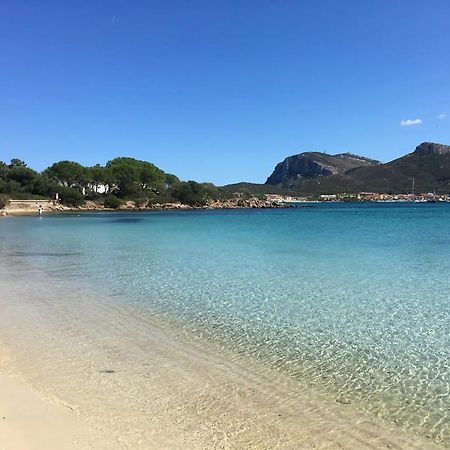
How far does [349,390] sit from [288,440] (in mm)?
1689

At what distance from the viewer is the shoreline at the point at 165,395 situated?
484 cm

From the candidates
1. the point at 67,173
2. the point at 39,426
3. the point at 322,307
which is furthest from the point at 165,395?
the point at 67,173

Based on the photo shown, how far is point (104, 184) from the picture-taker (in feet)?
A: 393

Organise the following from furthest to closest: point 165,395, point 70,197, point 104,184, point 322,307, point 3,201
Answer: point 104,184 < point 70,197 < point 3,201 < point 322,307 < point 165,395

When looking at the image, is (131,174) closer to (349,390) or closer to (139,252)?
(139,252)

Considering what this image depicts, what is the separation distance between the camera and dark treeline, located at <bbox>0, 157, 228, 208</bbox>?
105 m

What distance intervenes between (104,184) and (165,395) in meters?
118

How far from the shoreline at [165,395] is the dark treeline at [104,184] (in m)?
85.0

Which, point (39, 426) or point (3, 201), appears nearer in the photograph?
point (39, 426)

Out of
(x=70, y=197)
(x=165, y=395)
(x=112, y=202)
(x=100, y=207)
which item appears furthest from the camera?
(x=100, y=207)

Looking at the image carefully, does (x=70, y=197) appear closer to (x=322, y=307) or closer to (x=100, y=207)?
(x=100, y=207)

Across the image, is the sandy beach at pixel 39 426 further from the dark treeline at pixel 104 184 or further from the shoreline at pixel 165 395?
the dark treeline at pixel 104 184

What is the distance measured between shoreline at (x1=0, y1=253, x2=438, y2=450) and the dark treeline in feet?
279

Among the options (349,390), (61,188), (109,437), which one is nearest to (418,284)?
(349,390)
